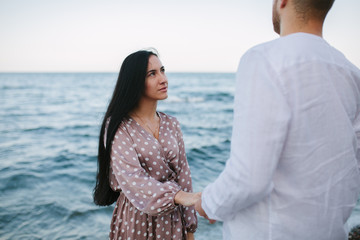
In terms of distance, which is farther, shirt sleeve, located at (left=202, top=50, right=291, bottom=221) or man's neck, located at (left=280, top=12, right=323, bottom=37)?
man's neck, located at (left=280, top=12, right=323, bottom=37)

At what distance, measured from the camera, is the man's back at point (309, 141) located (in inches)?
44.1

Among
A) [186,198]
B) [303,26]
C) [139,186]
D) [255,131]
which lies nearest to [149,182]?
[139,186]

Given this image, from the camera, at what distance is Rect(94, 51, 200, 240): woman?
215 centimetres

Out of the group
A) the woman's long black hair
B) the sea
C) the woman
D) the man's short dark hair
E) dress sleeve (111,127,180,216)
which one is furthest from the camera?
the sea

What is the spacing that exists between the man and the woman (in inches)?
35.4

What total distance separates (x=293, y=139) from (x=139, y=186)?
117 centimetres

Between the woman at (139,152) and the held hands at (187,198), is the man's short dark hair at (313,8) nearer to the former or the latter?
the held hands at (187,198)

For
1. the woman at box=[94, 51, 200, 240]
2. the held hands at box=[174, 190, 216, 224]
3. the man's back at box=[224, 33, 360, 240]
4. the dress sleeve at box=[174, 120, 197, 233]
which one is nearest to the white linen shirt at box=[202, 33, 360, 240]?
the man's back at box=[224, 33, 360, 240]

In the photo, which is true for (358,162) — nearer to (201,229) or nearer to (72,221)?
(201,229)

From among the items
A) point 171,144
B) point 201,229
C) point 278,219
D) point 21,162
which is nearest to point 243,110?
point 278,219

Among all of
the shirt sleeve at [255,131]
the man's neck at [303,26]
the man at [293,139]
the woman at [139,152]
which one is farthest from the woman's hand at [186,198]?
the man's neck at [303,26]

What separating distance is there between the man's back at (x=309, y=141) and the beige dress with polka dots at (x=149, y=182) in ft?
2.70

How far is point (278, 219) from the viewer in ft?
4.10

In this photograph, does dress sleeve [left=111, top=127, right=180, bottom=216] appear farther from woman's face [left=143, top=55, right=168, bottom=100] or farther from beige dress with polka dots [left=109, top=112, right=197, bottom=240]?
woman's face [left=143, top=55, right=168, bottom=100]
